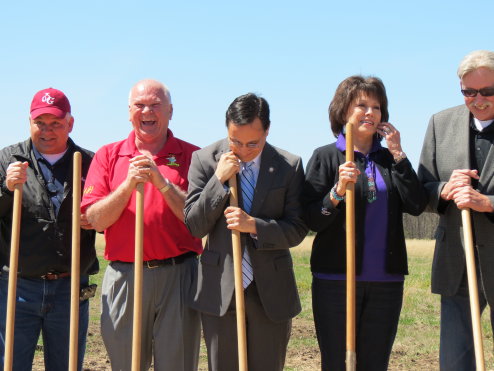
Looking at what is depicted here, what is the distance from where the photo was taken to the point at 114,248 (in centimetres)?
499

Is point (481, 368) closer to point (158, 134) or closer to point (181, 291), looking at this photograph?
point (181, 291)

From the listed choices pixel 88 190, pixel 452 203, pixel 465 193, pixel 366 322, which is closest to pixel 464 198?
pixel 465 193

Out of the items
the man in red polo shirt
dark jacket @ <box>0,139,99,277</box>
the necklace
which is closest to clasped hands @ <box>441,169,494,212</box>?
the necklace

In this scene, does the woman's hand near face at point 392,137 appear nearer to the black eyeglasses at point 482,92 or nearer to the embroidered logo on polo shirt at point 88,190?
the black eyeglasses at point 482,92

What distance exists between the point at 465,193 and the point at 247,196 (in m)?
1.36

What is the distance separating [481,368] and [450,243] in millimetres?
813

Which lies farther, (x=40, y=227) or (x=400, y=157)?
(x=40, y=227)

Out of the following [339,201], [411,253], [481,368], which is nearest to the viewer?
[481,368]

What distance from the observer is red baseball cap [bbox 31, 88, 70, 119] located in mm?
5230

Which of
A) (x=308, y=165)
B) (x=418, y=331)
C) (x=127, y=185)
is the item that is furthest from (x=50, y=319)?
(x=418, y=331)

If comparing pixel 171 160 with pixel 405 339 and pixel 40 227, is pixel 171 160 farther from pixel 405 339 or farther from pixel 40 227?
pixel 405 339

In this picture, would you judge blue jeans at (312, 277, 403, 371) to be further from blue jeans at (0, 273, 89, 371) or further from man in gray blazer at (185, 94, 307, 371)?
blue jeans at (0, 273, 89, 371)

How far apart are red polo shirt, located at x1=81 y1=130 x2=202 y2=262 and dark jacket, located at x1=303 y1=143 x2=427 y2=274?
0.86 m

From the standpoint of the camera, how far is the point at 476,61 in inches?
185
